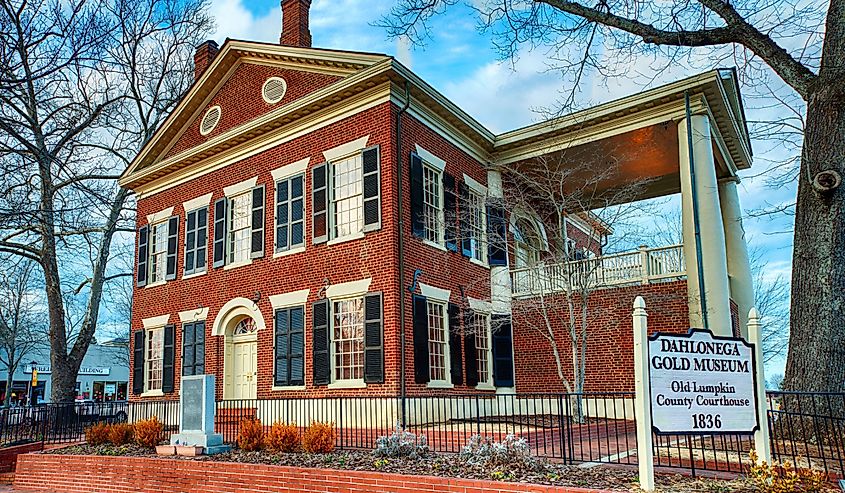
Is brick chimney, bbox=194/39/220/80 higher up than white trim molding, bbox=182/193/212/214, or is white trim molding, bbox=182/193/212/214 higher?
brick chimney, bbox=194/39/220/80

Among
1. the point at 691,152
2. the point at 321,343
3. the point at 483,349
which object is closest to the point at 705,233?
the point at 691,152

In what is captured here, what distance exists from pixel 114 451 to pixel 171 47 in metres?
19.8

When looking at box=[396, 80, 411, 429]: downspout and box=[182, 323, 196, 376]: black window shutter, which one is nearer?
box=[396, 80, 411, 429]: downspout

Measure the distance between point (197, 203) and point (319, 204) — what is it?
18.0ft

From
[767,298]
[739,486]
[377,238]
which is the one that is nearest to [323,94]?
[377,238]

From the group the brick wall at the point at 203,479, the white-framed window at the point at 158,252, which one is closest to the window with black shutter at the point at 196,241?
the white-framed window at the point at 158,252

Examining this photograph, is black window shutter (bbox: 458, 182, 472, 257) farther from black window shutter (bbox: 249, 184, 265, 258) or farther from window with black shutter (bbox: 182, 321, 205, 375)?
window with black shutter (bbox: 182, 321, 205, 375)

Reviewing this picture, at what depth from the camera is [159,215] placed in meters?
21.8

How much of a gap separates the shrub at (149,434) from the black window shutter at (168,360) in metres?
5.73

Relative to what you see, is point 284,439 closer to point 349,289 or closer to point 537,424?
point 349,289

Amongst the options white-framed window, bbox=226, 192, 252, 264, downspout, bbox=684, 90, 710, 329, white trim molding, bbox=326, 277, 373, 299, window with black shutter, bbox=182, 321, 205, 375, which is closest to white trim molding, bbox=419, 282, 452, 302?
white trim molding, bbox=326, 277, 373, 299

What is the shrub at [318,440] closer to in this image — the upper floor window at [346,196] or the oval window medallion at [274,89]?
the upper floor window at [346,196]

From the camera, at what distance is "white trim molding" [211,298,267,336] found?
707 inches

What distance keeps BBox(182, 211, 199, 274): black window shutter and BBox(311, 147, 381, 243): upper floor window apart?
5.27 m
